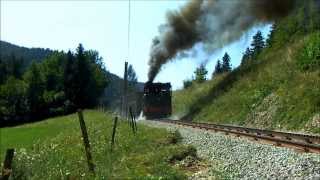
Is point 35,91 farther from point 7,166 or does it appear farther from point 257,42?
point 7,166

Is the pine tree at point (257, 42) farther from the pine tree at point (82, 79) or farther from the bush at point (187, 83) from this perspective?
the pine tree at point (82, 79)

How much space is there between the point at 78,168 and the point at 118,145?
17.8 feet

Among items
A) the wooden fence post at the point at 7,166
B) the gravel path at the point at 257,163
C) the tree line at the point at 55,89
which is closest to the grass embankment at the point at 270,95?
the gravel path at the point at 257,163

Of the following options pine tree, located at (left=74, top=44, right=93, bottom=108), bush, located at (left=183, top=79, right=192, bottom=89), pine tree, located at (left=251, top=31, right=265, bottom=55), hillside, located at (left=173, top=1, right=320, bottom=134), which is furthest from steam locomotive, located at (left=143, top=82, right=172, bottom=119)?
pine tree, located at (left=251, top=31, right=265, bottom=55)

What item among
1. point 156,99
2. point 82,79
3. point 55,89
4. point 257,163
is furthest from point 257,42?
point 55,89

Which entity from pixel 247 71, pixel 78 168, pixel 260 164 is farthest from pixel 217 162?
pixel 247 71

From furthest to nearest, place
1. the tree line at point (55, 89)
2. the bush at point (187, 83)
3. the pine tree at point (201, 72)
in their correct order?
the tree line at point (55, 89), the bush at point (187, 83), the pine tree at point (201, 72)

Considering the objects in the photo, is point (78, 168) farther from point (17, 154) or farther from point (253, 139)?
point (253, 139)

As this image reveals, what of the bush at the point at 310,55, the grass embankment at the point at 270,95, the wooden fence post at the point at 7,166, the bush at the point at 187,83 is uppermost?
the bush at the point at 187,83

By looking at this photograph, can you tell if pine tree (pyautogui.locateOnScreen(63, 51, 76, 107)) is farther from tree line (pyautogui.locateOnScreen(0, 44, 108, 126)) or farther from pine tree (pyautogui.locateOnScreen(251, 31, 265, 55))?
pine tree (pyautogui.locateOnScreen(251, 31, 265, 55))

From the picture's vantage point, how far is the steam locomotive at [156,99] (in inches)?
2135

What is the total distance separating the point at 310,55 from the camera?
34.5m

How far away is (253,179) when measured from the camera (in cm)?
1117

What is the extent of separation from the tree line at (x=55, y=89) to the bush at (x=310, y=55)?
31.3 metres
